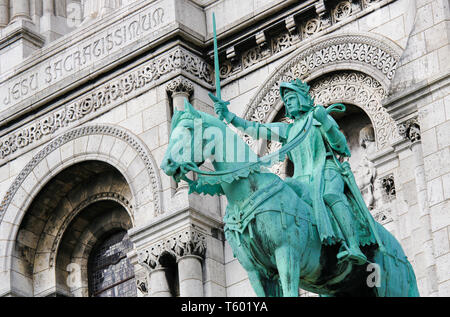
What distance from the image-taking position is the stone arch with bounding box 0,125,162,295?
26.0 metres

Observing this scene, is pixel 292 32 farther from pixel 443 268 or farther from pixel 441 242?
pixel 443 268

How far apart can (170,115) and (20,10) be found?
5826mm

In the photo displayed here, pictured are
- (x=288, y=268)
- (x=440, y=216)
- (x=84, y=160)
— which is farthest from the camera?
(x=84, y=160)

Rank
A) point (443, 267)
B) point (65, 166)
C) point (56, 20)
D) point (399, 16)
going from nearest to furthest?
1. point (443, 267)
2. point (399, 16)
3. point (65, 166)
4. point (56, 20)

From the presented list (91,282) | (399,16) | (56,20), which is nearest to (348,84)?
(399,16)

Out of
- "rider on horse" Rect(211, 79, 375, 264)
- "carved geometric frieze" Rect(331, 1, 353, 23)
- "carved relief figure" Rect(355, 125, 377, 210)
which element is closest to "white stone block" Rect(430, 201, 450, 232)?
"carved relief figure" Rect(355, 125, 377, 210)

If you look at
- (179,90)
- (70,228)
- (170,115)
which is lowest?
(70,228)

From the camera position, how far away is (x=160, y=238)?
82.8 ft

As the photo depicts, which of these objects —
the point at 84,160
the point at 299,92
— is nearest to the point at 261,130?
the point at 299,92

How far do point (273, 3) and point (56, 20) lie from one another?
612 cm

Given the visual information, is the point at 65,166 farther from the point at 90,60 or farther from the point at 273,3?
the point at 273,3

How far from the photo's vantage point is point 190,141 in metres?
19.5

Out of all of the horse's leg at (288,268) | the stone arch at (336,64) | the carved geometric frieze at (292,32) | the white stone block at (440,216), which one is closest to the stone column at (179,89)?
the carved geometric frieze at (292,32)

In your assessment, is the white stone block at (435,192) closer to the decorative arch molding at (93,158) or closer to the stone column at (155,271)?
the stone column at (155,271)
